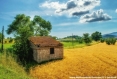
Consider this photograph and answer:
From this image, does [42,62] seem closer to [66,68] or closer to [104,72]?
[66,68]

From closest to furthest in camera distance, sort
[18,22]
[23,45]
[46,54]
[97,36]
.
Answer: [46,54], [23,45], [18,22], [97,36]

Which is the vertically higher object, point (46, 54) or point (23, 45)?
point (23, 45)

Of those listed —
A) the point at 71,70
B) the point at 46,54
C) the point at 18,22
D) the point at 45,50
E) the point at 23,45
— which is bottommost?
the point at 71,70

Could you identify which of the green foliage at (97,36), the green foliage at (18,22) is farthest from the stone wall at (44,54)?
the green foliage at (97,36)

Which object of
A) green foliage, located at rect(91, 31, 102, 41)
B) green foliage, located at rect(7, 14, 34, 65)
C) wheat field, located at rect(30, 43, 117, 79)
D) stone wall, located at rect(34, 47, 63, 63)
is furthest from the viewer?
green foliage, located at rect(91, 31, 102, 41)

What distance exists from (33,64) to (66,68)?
20.5 feet

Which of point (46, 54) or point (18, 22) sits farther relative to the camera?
point (18, 22)

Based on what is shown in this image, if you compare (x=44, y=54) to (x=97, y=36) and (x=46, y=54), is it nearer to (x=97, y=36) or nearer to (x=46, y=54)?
(x=46, y=54)

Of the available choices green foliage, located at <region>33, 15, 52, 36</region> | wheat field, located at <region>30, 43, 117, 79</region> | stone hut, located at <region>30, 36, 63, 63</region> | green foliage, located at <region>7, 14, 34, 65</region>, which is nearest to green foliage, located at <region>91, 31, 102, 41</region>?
green foliage, located at <region>33, 15, 52, 36</region>

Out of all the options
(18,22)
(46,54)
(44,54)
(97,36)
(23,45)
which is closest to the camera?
(44,54)

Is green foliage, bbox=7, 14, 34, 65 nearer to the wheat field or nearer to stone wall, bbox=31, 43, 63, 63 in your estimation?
stone wall, bbox=31, 43, 63, 63

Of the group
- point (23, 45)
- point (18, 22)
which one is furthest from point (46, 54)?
point (18, 22)

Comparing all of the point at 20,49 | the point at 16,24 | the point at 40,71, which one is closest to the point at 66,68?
the point at 40,71

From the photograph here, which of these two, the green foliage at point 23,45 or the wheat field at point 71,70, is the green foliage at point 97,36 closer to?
the green foliage at point 23,45
